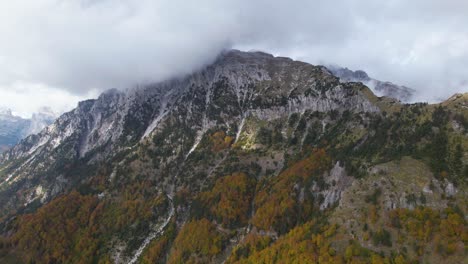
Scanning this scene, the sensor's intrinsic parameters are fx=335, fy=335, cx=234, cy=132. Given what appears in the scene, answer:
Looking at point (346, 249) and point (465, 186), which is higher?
point (465, 186)

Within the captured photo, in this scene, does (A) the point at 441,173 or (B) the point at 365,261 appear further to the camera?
(A) the point at 441,173

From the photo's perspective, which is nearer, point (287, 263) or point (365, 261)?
point (365, 261)

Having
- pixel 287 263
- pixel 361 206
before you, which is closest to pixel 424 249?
pixel 361 206

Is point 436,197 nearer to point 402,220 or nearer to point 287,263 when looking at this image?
point 402,220

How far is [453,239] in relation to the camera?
518 ft

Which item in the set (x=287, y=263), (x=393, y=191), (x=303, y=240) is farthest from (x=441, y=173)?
(x=287, y=263)

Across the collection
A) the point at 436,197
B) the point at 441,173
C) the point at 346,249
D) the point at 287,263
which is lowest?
the point at 287,263

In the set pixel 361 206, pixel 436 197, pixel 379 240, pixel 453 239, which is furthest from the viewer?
pixel 361 206

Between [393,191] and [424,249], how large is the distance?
Answer: 39550 mm

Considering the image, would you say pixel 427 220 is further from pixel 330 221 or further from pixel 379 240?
Result: pixel 330 221

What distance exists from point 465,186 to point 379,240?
61820 mm

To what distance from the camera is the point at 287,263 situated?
185 metres

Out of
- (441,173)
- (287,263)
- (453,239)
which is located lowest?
(287,263)

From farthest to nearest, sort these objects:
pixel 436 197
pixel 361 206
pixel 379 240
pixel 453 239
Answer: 1. pixel 361 206
2. pixel 436 197
3. pixel 379 240
4. pixel 453 239
